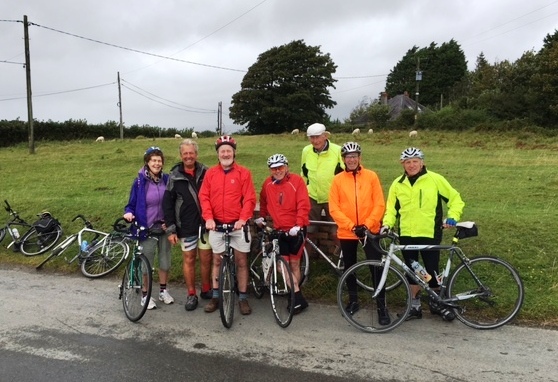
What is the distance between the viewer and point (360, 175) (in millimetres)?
4836

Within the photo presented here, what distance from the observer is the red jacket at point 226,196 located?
494 centimetres

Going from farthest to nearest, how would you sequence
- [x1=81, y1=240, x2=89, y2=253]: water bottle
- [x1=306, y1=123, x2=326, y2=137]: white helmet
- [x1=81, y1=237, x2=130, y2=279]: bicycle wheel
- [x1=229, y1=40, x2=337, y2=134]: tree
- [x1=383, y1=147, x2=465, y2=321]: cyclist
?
[x1=229, y1=40, x2=337, y2=134]: tree → [x1=81, y1=240, x2=89, y2=253]: water bottle → [x1=81, y1=237, x2=130, y2=279]: bicycle wheel → [x1=306, y1=123, x2=326, y2=137]: white helmet → [x1=383, y1=147, x2=465, y2=321]: cyclist

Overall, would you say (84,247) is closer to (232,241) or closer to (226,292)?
(232,241)

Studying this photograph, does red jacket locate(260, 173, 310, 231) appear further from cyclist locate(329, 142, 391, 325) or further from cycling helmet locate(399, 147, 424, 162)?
cycling helmet locate(399, 147, 424, 162)

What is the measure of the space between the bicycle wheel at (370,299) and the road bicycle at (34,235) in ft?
19.3

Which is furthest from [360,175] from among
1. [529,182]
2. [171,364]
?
[529,182]

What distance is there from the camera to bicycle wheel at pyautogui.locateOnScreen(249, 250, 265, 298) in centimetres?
548

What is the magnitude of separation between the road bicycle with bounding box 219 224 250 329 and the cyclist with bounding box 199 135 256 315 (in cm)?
5

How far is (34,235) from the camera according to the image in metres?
8.31

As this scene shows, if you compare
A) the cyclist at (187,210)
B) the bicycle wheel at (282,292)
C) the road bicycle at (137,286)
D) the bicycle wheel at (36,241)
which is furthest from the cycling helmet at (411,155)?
the bicycle wheel at (36,241)

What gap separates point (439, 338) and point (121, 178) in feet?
40.1

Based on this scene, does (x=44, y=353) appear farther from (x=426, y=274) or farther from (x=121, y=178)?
(x=121, y=178)

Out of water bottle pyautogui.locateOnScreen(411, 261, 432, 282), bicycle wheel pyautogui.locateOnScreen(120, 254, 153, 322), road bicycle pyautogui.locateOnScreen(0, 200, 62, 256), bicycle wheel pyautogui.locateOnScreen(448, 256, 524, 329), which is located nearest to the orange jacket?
water bottle pyautogui.locateOnScreen(411, 261, 432, 282)

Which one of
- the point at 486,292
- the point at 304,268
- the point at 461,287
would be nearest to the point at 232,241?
the point at 304,268
